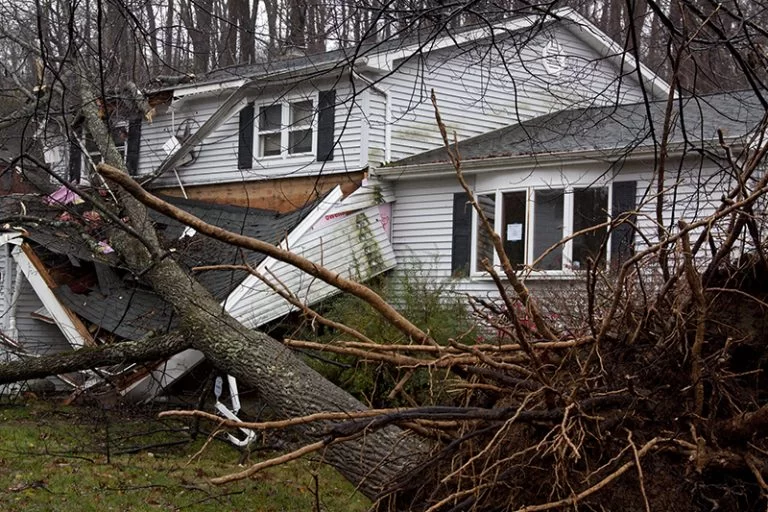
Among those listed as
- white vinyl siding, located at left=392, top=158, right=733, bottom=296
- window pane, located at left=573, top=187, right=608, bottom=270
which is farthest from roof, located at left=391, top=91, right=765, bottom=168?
window pane, located at left=573, top=187, right=608, bottom=270

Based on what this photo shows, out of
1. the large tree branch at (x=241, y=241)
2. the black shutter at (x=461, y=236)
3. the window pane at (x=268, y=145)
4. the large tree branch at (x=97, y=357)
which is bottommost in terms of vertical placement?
the large tree branch at (x=97, y=357)

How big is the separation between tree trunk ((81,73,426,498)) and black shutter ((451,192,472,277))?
787cm

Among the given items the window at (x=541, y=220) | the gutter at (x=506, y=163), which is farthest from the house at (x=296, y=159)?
the window at (x=541, y=220)

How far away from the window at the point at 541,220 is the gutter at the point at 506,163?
43 cm

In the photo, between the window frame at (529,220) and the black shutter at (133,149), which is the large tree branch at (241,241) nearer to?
the window frame at (529,220)

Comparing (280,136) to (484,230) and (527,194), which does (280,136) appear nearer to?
(484,230)

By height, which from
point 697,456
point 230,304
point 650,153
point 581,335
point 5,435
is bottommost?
point 5,435

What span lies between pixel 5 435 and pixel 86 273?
4.85 m

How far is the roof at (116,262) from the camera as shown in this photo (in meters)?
12.2

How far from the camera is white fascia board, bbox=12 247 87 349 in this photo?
13398 millimetres

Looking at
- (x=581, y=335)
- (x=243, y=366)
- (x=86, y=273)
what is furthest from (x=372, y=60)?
(x=581, y=335)

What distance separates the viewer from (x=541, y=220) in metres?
14.3

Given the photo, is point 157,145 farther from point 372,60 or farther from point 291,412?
point 291,412

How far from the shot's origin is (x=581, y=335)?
13.2ft
